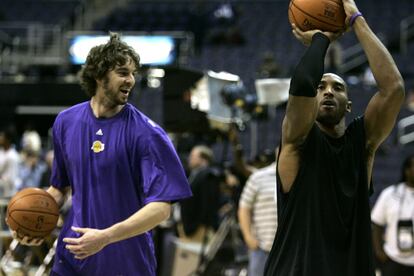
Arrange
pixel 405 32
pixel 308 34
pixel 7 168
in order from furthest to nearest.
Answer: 1. pixel 405 32
2. pixel 7 168
3. pixel 308 34

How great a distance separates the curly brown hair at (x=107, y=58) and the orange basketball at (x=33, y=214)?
0.67 meters

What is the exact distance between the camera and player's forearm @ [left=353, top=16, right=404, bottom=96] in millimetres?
3949

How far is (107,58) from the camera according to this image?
4.60 metres

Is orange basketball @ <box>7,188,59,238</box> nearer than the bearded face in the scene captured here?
No

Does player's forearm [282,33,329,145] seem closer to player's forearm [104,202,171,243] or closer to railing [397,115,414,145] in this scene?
player's forearm [104,202,171,243]

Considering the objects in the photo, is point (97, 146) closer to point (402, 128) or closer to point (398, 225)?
point (398, 225)

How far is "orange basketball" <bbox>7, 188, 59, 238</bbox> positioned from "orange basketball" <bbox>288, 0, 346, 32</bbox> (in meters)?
1.68

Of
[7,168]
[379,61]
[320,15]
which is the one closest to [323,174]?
[379,61]

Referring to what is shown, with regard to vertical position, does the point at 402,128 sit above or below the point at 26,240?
below

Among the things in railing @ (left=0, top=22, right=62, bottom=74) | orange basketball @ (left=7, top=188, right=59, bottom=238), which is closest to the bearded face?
orange basketball @ (left=7, top=188, right=59, bottom=238)

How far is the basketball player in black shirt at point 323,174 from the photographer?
3.77m

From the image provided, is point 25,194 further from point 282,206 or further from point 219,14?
point 219,14

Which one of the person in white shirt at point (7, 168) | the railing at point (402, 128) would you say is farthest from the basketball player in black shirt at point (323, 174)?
the railing at point (402, 128)

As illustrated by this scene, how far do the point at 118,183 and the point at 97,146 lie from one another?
218mm
